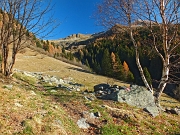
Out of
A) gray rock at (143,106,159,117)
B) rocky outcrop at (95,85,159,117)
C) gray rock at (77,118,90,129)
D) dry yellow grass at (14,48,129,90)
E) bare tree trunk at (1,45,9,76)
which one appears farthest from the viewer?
dry yellow grass at (14,48,129,90)

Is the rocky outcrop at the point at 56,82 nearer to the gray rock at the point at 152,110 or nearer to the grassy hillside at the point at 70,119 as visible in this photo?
the grassy hillside at the point at 70,119

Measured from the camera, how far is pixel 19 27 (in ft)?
45.8

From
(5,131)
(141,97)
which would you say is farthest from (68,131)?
(141,97)

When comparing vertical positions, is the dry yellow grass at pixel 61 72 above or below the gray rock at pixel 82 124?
below

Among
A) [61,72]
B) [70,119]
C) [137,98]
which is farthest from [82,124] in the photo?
[61,72]

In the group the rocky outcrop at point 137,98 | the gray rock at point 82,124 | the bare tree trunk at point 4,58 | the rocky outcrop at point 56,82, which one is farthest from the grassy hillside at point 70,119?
the rocky outcrop at point 56,82

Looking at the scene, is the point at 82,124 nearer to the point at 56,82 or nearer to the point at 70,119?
the point at 70,119

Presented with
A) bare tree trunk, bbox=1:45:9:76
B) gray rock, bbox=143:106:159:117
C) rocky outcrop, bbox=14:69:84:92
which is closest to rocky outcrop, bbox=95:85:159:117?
gray rock, bbox=143:106:159:117

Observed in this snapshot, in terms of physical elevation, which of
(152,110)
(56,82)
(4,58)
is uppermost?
(4,58)

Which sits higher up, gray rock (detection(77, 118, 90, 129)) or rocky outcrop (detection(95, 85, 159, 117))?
rocky outcrop (detection(95, 85, 159, 117))

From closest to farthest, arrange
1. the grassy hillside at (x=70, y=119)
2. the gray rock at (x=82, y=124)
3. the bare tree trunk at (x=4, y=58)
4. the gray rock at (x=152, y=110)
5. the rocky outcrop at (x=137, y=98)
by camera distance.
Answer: the grassy hillside at (x=70, y=119)
the gray rock at (x=82, y=124)
the gray rock at (x=152, y=110)
the rocky outcrop at (x=137, y=98)
the bare tree trunk at (x=4, y=58)

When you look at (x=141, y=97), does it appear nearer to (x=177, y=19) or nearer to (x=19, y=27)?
(x=177, y=19)

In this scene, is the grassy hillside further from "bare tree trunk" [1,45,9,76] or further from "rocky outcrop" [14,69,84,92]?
"rocky outcrop" [14,69,84,92]

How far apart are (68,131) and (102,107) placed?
3133mm
